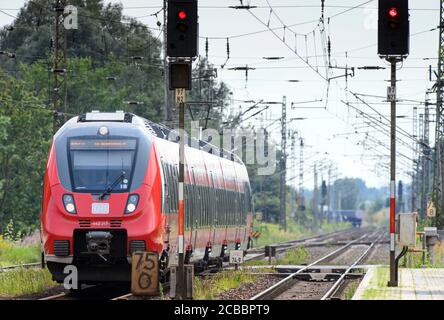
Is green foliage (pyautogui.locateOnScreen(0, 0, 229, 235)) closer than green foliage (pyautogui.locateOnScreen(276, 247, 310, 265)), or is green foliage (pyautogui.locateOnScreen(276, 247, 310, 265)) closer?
green foliage (pyautogui.locateOnScreen(276, 247, 310, 265))

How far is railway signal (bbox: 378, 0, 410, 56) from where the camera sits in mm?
24820

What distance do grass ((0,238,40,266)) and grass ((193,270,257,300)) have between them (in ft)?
39.1

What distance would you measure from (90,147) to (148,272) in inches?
141

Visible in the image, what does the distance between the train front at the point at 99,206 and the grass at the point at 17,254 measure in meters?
17.2

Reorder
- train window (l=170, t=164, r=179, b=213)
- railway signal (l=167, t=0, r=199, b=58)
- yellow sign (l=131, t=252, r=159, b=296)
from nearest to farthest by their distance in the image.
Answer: railway signal (l=167, t=0, r=199, b=58) → yellow sign (l=131, t=252, r=159, b=296) → train window (l=170, t=164, r=179, b=213)

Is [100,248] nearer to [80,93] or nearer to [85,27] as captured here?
[80,93]

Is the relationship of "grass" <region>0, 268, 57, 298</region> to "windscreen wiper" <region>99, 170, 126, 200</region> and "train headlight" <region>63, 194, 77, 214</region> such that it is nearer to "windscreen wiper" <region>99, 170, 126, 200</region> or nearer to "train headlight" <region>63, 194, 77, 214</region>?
"train headlight" <region>63, 194, 77, 214</region>

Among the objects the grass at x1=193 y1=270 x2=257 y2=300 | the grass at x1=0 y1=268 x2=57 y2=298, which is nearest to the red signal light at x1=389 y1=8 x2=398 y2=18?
the grass at x1=193 y1=270 x2=257 y2=300

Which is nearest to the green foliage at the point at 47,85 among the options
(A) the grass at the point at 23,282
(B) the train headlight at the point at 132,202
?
(A) the grass at the point at 23,282

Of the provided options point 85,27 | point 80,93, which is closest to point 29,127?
point 80,93

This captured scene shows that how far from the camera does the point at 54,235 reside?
24.4m

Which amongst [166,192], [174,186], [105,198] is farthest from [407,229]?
[105,198]

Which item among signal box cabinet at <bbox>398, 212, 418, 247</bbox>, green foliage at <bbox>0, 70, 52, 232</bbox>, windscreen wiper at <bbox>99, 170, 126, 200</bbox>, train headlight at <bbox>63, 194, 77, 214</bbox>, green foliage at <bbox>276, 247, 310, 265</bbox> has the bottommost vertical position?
green foliage at <bbox>276, 247, 310, 265</bbox>
